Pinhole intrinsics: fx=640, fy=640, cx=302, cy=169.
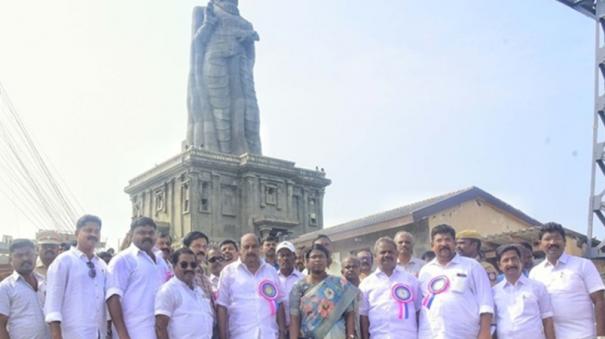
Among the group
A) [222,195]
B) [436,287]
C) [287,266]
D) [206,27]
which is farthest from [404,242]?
[206,27]

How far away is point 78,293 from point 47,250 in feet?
5.99

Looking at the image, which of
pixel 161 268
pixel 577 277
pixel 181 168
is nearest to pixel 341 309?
pixel 161 268

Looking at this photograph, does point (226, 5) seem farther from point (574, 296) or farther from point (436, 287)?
point (574, 296)

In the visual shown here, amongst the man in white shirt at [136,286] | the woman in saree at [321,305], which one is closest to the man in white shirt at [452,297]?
the woman in saree at [321,305]

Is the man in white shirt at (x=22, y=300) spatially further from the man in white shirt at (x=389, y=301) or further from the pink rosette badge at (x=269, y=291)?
the man in white shirt at (x=389, y=301)

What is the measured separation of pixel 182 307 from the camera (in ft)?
17.7

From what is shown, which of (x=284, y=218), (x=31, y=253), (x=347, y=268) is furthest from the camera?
(x=284, y=218)

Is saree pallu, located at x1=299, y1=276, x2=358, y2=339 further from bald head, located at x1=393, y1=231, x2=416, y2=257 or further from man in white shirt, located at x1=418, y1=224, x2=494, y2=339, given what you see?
bald head, located at x1=393, y1=231, x2=416, y2=257

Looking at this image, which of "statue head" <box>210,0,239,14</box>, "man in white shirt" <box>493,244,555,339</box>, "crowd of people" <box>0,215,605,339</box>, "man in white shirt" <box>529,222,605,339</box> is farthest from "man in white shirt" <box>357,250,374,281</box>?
"statue head" <box>210,0,239,14</box>

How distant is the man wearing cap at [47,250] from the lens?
6766 millimetres

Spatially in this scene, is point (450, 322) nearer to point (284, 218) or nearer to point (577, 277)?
point (577, 277)

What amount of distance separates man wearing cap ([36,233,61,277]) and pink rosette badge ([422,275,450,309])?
3909mm

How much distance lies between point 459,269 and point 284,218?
32785mm

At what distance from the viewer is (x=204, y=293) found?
5.86 metres
